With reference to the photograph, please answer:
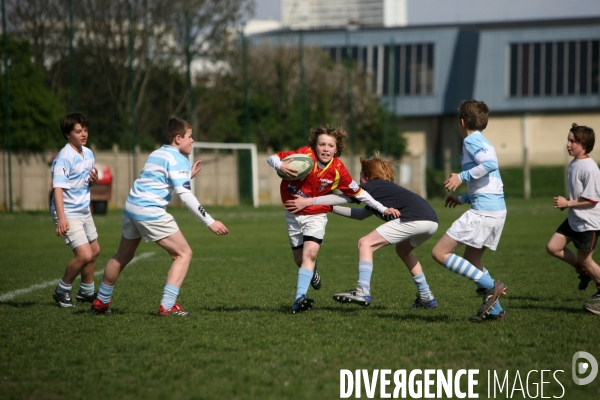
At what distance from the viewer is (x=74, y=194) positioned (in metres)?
7.59

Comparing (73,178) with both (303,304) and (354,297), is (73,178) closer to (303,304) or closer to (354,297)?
(303,304)

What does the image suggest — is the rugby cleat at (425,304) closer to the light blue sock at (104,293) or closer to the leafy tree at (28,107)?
the light blue sock at (104,293)

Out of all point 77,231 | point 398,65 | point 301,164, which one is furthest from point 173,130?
point 398,65

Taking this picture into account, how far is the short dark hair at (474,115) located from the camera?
666cm

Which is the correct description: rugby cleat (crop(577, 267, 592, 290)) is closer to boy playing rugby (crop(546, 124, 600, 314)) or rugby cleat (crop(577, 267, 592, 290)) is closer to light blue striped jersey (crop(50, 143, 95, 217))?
boy playing rugby (crop(546, 124, 600, 314))

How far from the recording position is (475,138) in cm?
663

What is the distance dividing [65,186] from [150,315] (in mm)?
1579

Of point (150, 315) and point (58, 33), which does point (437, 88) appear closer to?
point (58, 33)

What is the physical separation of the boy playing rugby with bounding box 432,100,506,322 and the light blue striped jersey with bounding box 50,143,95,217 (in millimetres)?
3531

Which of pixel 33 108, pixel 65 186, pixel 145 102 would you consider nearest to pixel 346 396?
pixel 65 186

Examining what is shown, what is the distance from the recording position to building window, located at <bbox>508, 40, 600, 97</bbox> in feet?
174

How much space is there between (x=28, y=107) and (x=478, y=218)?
A: 1006 inches

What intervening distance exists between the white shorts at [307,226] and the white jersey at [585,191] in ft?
8.10

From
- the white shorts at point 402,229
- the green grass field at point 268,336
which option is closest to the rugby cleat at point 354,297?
the green grass field at point 268,336
